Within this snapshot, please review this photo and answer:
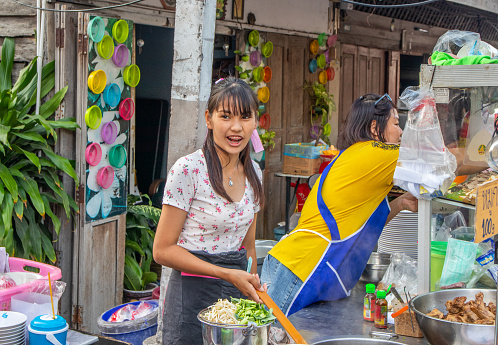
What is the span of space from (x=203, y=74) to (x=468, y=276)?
5.74ft

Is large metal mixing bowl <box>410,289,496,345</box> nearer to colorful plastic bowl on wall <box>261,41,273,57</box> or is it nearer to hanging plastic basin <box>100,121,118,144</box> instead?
hanging plastic basin <box>100,121,118,144</box>

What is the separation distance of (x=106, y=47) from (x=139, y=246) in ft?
6.26

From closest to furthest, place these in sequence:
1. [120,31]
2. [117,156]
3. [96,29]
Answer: [96,29] → [120,31] → [117,156]

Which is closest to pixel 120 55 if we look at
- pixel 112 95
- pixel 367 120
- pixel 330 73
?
pixel 112 95

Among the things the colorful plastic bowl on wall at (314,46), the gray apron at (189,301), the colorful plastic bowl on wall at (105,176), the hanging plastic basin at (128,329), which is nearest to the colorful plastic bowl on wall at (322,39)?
the colorful plastic bowl on wall at (314,46)

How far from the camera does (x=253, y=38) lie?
6.79 m

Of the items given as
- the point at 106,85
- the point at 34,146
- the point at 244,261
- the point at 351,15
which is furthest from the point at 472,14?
the point at 244,261

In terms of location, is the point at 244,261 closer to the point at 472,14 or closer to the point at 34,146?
the point at 34,146

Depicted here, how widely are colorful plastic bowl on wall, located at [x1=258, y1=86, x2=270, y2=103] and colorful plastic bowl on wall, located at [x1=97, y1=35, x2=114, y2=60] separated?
257cm

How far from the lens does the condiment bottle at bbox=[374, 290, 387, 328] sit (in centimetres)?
267

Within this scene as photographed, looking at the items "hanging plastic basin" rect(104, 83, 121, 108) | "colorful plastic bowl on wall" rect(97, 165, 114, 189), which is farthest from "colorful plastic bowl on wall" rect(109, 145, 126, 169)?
"hanging plastic basin" rect(104, 83, 121, 108)

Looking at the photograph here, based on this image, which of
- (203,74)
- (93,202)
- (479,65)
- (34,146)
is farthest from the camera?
(93,202)

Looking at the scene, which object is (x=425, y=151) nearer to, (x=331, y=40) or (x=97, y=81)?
(x=97, y=81)

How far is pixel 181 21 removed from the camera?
3.24m
